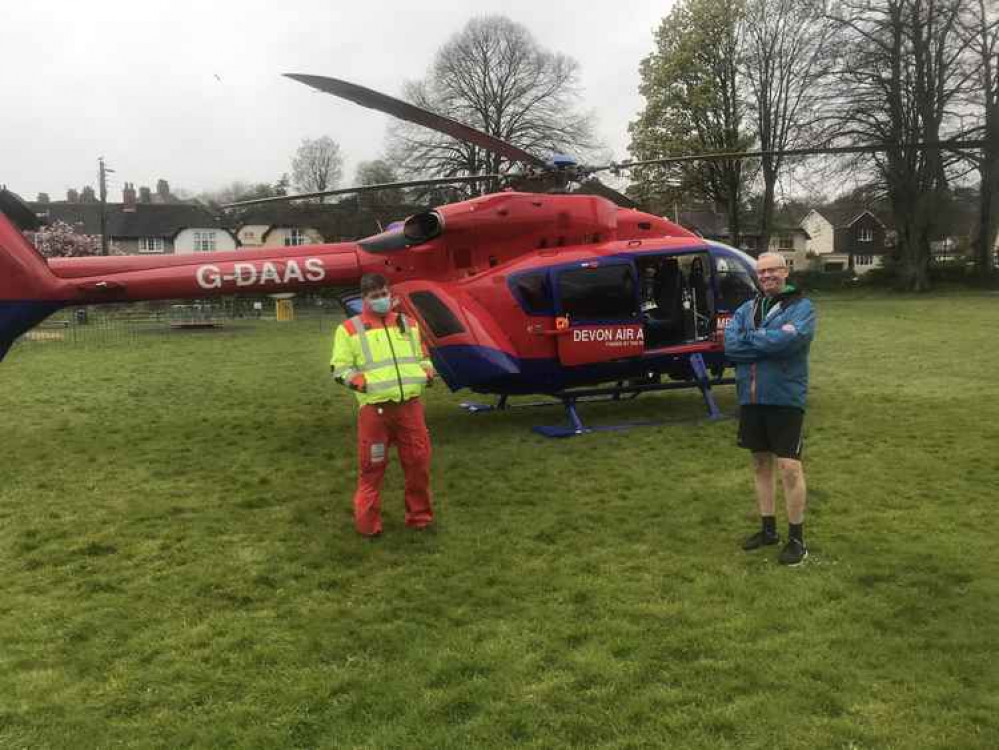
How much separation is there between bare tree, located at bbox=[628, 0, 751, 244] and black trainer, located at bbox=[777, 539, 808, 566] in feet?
119

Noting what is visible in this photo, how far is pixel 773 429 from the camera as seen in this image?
5102 mm

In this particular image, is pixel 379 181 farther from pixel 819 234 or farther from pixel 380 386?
pixel 819 234

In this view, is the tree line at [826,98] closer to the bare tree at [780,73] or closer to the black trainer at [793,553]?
the bare tree at [780,73]

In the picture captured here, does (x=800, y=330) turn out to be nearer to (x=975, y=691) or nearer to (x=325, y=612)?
(x=975, y=691)

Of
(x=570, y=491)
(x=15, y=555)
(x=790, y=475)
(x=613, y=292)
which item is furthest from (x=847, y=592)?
(x=15, y=555)

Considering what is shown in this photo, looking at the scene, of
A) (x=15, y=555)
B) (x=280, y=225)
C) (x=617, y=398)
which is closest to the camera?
(x=15, y=555)

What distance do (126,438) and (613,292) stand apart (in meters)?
6.57

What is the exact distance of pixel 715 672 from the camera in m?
3.78

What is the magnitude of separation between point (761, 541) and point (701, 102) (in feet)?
123

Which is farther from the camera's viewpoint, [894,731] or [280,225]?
[280,225]

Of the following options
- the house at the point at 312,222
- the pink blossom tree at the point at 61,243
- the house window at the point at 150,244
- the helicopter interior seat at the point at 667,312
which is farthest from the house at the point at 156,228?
the helicopter interior seat at the point at 667,312

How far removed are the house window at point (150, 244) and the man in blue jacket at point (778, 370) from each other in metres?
70.7

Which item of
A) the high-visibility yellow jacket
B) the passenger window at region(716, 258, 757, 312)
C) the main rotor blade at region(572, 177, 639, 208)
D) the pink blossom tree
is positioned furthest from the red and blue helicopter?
the pink blossom tree

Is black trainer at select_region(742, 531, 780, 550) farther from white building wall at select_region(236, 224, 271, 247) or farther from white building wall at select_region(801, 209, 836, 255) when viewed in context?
white building wall at select_region(801, 209, 836, 255)
